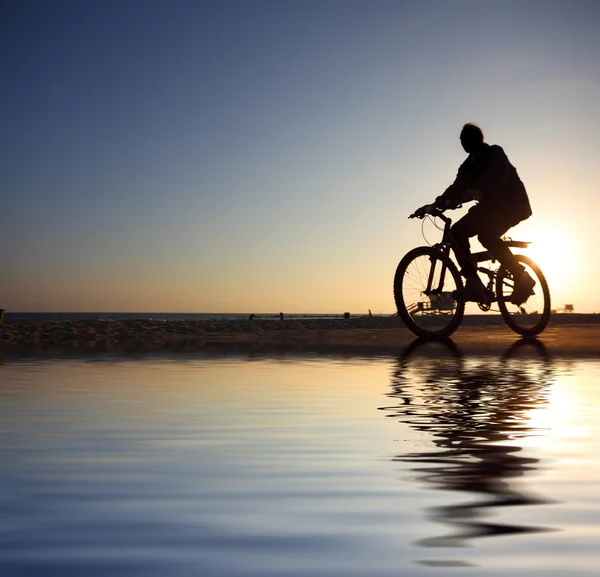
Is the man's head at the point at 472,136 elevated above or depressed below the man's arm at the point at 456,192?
above

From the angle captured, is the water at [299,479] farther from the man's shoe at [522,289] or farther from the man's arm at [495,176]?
the man's shoe at [522,289]

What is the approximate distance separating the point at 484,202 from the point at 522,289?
1.22 meters

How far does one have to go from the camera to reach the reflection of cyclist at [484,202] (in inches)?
434

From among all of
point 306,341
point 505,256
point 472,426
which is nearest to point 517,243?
point 505,256

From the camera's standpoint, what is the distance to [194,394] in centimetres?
584

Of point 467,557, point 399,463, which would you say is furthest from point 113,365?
point 467,557

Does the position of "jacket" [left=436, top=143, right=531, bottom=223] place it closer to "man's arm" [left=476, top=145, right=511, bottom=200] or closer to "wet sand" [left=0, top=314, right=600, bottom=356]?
"man's arm" [left=476, top=145, right=511, bottom=200]

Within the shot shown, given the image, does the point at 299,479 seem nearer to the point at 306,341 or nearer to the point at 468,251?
the point at 306,341

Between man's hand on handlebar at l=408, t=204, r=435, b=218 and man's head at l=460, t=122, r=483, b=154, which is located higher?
man's head at l=460, t=122, r=483, b=154

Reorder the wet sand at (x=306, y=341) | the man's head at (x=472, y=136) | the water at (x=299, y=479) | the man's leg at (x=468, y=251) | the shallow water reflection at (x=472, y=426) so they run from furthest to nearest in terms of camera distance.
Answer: the man's leg at (x=468, y=251) < the man's head at (x=472, y=136) < the wet sand at (x=306, y=341) < the shallow water reflection at (x=472, y=426) < the water at (x=299, y=479)

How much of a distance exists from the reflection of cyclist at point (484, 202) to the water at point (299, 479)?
196 inches

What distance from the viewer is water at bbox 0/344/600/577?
7.49 ft

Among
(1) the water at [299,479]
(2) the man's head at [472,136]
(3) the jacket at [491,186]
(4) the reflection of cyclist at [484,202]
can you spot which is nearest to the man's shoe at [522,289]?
(4) the reflection of cyclist at [484,202]

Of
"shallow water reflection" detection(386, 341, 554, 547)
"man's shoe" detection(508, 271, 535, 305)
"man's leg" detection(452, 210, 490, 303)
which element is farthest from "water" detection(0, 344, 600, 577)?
"man's shoe" detection(508, 271, 535, 305)
